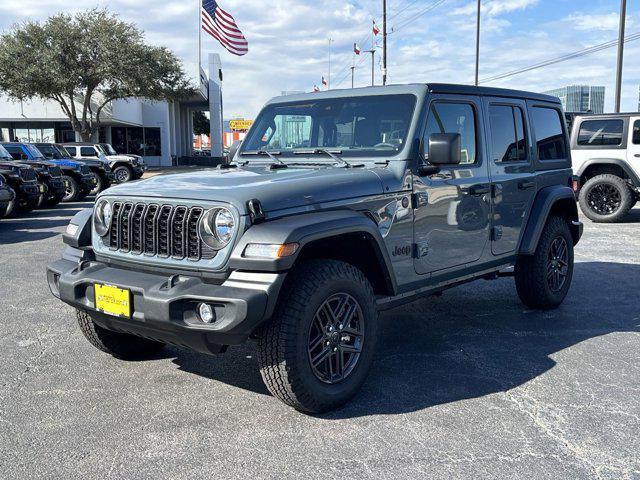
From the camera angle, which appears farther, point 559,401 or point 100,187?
point 100,187

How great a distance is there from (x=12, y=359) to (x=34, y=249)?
5.46 metres

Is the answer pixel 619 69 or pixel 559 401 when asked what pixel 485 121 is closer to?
pixel 559 401

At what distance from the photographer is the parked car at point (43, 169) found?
14.8m

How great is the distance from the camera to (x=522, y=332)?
16.5ft

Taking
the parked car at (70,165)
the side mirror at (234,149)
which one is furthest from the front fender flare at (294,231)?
the parked car at (70,165)

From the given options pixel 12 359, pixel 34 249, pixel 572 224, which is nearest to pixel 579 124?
pixel 572 224

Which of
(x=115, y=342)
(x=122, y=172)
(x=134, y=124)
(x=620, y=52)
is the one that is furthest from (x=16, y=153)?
(x=134, y=124)

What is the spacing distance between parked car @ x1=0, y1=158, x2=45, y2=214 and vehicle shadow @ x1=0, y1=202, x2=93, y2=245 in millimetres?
320

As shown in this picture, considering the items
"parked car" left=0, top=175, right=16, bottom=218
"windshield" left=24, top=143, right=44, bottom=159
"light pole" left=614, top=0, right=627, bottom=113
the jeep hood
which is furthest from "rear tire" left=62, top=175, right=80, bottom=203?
"light pole" left=614, top=0, right=627, bottom=113

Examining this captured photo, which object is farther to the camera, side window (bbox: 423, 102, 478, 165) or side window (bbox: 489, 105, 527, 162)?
side window (bbox: 489, 105, 527, 162)

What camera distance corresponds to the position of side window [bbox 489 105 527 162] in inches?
193

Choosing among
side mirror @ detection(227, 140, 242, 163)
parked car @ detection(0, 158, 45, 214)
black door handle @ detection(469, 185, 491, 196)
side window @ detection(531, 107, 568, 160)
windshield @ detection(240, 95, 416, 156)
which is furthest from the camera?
parked car @ detection(0, 158, 45, 214)

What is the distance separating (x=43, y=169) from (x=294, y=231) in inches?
538

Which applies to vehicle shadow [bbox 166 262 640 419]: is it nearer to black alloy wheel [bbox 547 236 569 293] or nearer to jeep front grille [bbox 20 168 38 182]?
black alloy wheel [bbox 547 236 569 293]
